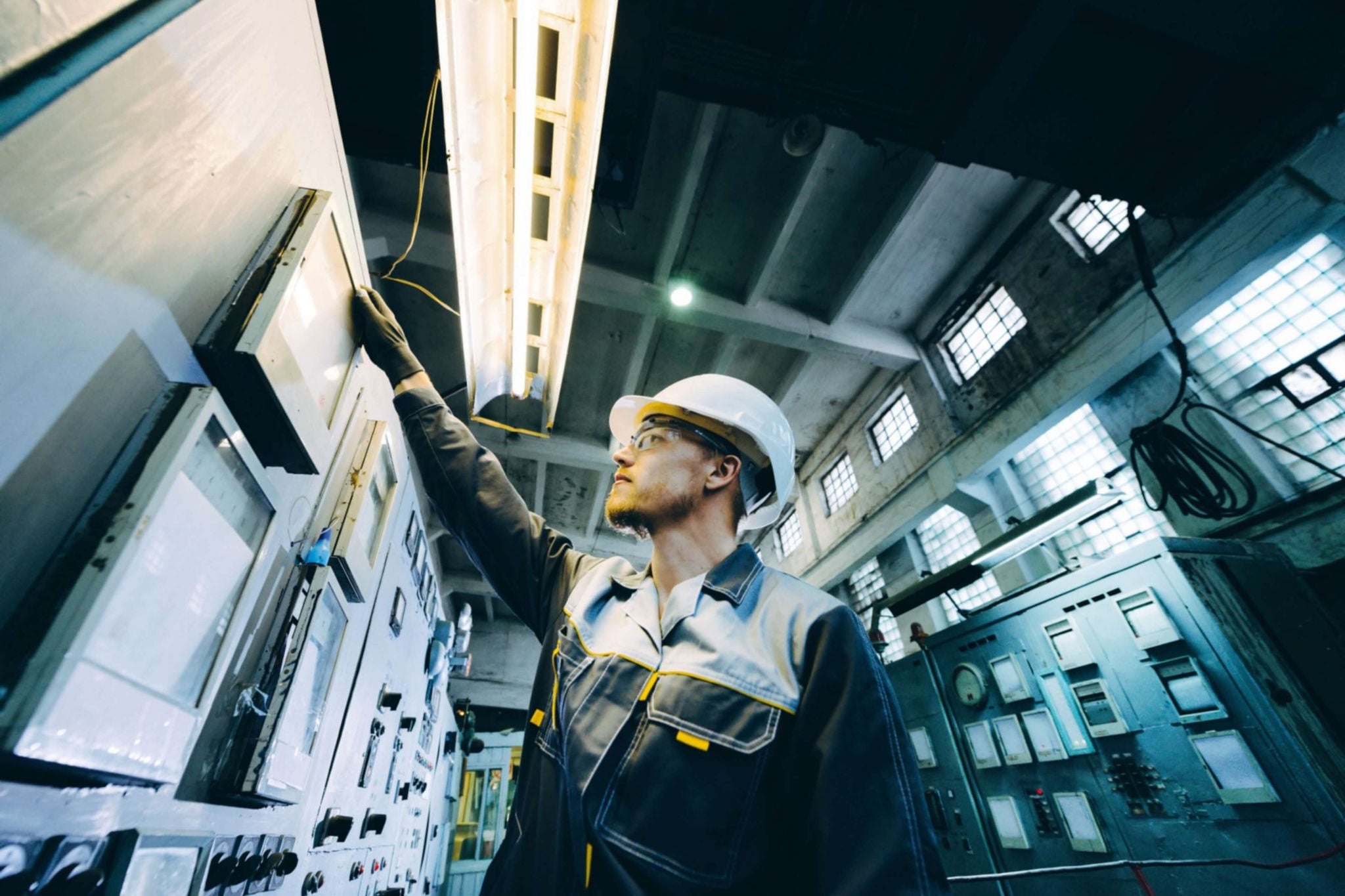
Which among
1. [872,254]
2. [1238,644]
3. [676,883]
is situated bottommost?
[676,883]

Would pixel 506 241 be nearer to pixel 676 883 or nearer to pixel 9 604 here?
pixel 9 604

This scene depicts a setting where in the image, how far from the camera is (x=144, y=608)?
95 centimetres

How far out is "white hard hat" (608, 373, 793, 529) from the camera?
1990 millimetres

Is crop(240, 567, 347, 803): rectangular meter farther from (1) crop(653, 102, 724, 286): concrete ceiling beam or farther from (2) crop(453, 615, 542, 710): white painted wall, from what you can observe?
(2) crop(453, 615, 542, 710): white painted wall

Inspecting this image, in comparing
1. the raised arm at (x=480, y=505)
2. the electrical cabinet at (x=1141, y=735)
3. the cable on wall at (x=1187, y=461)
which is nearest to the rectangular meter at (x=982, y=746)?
the electrical cabinet at (x=1141, y=735)

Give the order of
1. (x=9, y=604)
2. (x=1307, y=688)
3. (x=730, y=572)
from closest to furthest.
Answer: (x=9, y=604), (x=730, y=572), (x=1307, y=688)

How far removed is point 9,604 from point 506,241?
2145 millimetres

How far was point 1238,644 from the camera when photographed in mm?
2809

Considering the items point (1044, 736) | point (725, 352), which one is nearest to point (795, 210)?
point (725, 352)

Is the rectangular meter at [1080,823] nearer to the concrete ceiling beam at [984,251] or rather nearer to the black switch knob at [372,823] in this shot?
the black switch knob at [372,823]

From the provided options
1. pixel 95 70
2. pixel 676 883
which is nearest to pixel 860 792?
pixel 676 883

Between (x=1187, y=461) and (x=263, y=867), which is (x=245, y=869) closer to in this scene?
(x=263, y=867)

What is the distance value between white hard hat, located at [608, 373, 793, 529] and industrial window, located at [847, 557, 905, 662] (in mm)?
6046

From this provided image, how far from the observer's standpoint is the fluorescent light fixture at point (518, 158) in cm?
183
